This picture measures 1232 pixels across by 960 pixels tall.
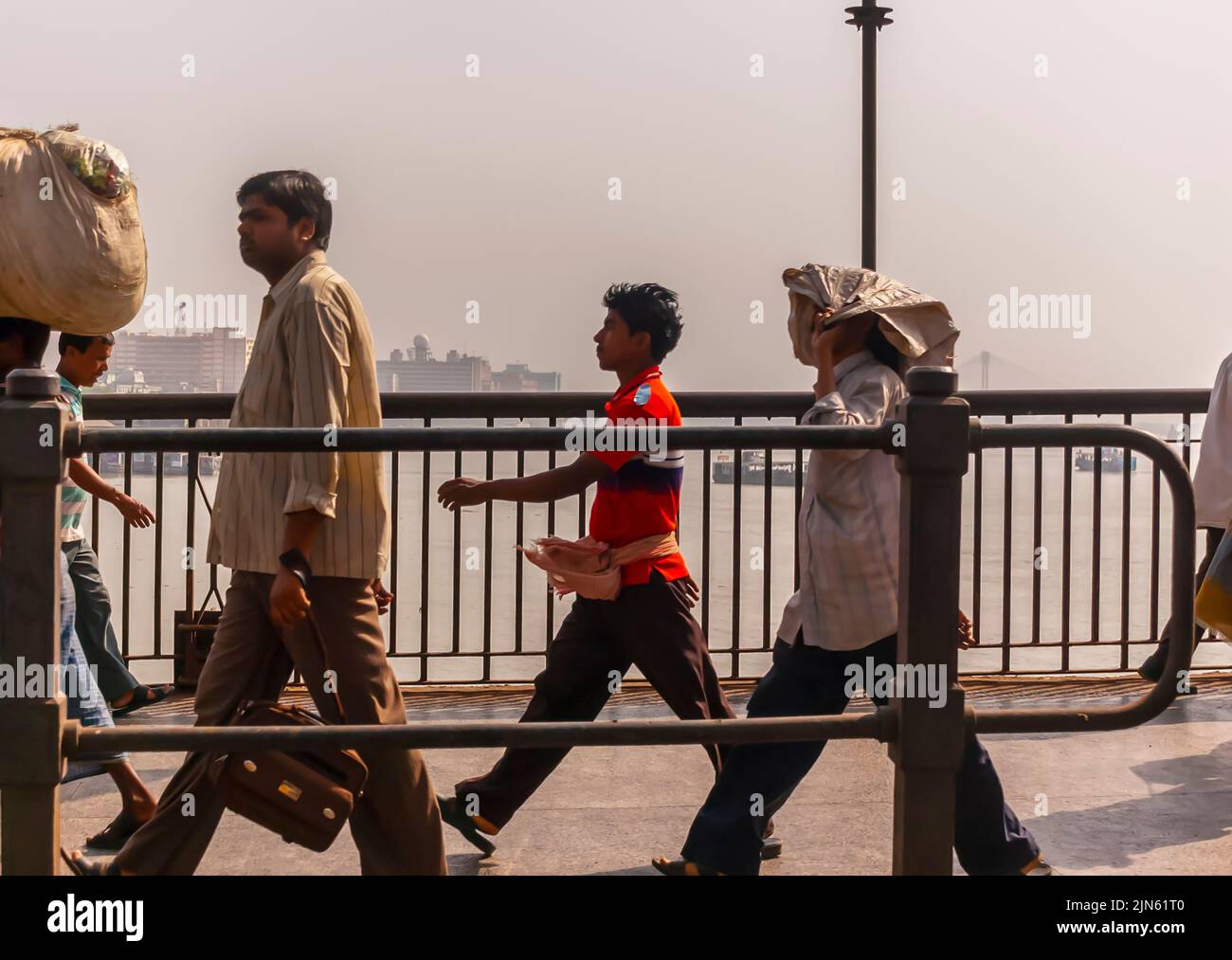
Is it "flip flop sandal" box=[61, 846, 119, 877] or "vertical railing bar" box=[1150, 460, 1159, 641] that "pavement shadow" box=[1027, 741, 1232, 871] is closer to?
"vertical railing bar" box=[1150, 460, 1159, 641]

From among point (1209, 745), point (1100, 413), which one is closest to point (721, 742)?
point (1209, 745)

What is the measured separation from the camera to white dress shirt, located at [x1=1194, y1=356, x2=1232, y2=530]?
5.59m

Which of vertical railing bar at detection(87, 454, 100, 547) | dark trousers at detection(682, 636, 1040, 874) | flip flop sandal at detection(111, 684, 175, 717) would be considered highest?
vertical railing bar at detection(87, 454, 100, 547)

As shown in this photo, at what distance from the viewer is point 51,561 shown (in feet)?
9.19

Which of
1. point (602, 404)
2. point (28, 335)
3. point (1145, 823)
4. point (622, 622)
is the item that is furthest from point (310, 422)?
point (602, 404)

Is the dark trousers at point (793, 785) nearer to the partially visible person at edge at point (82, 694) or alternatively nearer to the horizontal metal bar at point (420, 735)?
the horizontal metal bar at point (420, 735)

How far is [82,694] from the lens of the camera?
455cm

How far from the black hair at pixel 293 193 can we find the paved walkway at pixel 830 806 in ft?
5.95

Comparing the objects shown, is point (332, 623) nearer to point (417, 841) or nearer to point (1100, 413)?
point (417, 841)

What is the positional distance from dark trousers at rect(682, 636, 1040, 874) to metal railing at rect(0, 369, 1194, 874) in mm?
682

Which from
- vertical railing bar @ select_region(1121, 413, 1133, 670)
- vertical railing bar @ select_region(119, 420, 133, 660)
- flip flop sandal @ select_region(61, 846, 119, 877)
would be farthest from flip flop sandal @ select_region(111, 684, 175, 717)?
vertical railing bar @ select_region(1121, 413, 1133, 670)

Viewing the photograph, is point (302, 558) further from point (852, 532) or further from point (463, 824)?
point (852, 532)

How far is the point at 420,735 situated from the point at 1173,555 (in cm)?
161
